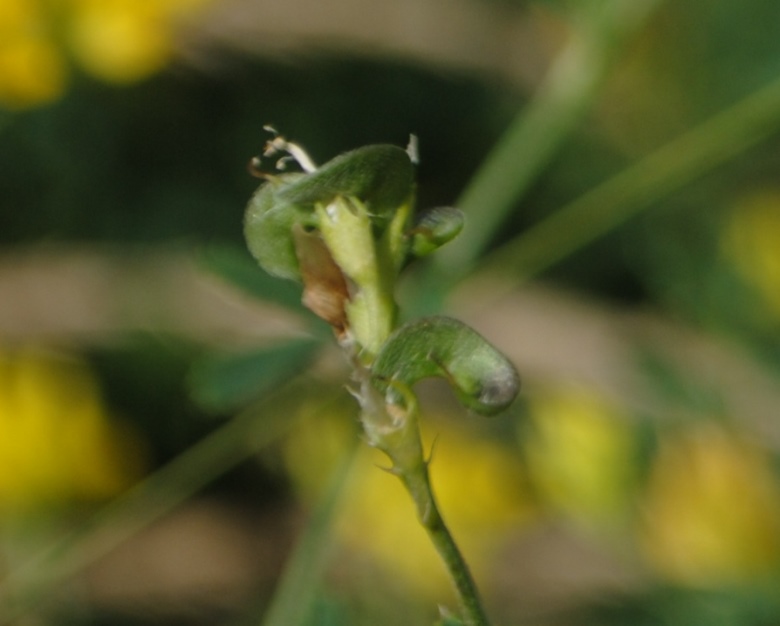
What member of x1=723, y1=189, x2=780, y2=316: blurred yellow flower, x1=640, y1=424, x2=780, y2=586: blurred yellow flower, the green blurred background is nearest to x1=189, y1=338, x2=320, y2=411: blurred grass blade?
the green blurred background

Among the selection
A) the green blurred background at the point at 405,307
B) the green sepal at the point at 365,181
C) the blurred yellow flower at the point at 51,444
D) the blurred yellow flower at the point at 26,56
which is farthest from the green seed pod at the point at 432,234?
the blurred yellow flower at the point at 51,444

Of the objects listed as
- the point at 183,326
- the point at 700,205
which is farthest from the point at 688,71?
the point at 183,326

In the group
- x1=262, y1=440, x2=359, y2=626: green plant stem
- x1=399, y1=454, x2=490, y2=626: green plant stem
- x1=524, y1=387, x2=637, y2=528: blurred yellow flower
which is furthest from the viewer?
x1=524, y1=387, x2=637, y2=528: blurred yellow flower

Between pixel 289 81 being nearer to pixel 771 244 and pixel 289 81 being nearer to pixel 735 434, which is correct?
pixel 771 244

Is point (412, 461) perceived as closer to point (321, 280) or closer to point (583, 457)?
point (321, 280)

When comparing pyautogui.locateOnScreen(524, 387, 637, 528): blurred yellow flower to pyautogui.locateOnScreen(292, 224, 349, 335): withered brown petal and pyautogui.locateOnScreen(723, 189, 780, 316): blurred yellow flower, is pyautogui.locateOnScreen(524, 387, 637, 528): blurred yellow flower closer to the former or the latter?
pyautogui.locateOnScreen(723, 189, 780, 316): blurred yellow flower

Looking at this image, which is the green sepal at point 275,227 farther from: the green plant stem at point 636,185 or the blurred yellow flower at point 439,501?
the blurred yellow flower at point 439,501

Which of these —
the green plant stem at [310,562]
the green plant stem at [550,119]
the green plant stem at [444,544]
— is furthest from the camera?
the green plant stem at [550,119]
